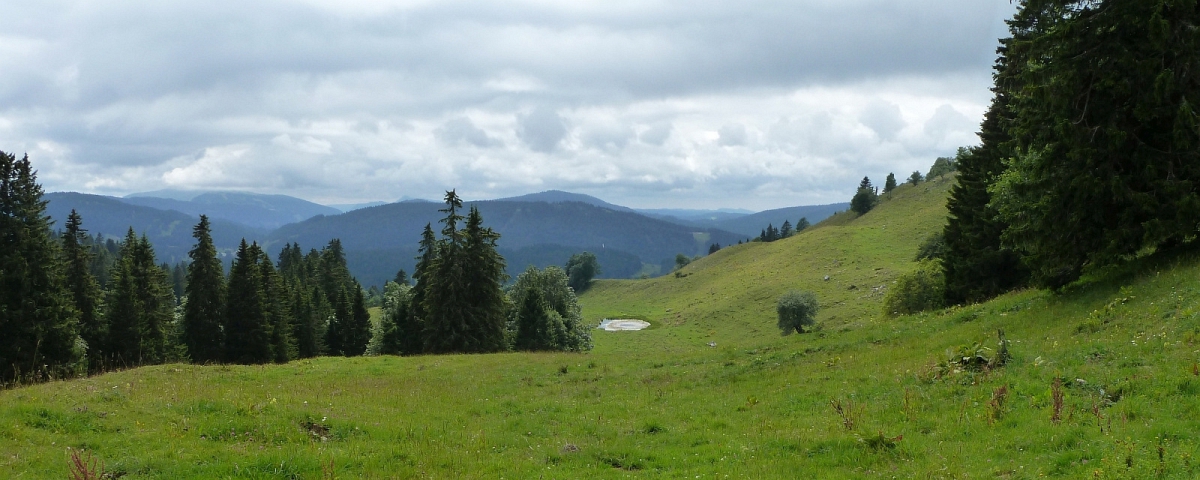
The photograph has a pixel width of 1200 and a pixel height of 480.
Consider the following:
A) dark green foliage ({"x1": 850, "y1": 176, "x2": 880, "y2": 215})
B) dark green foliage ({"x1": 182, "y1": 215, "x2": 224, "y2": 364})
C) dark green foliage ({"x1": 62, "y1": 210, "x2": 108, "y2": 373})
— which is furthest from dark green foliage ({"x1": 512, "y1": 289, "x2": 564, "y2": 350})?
dark green foliage ({"x1": 850, "y1": 176, "x2": 880, "y2": 215})

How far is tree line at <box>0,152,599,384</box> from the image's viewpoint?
32.8 metres

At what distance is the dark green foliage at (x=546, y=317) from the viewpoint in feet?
169

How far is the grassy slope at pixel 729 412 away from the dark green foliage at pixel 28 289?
16.5 meters

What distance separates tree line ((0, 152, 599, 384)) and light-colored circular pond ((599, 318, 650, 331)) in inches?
1603

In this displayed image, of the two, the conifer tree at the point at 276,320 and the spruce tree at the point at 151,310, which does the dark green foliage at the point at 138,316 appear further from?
the conifer tree at the point at 276,320

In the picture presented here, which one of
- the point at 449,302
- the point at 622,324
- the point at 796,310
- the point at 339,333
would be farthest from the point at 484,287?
the point at 622,324

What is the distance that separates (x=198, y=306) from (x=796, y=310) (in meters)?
60.7

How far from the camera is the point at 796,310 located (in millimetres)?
73062

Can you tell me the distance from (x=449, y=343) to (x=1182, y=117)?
3907 centimetres

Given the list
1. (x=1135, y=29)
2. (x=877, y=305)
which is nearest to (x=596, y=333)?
(x=877, y=305)

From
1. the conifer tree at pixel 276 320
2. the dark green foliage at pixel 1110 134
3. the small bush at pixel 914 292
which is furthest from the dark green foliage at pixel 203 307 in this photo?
the small bush at pixel 914 292

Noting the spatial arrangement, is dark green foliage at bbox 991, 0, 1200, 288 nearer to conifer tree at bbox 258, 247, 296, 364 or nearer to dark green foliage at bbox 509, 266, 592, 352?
dark green foliage at bbox 509, 266, 592, 352

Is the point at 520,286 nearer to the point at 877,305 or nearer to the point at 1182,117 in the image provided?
the point at 877,305

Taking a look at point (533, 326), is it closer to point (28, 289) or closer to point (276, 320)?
point (276, 320)
